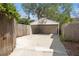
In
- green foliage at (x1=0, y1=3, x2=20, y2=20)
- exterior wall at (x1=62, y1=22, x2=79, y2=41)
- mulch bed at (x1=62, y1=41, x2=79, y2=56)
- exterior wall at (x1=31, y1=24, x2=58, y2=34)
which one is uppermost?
green foliage at (x1=0, y1=3, x2=20, y2=20)

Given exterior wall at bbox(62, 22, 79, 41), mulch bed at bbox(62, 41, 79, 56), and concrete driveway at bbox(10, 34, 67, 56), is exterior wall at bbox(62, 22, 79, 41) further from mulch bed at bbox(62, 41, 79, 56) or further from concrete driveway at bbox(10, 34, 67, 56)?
mulch bed at bbox(62, 41, 79, 56)

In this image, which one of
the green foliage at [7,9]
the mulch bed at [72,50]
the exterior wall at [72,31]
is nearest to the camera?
the green foliage at [7,9]

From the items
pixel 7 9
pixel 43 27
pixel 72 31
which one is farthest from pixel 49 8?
pixel 43 27

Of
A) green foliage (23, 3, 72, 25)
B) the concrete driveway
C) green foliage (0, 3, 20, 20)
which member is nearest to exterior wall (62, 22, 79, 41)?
green foliage (23, 3, 72, 25)

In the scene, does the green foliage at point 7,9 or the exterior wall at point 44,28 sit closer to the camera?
the green foliage at point 7,9

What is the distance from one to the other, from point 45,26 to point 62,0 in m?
12.7

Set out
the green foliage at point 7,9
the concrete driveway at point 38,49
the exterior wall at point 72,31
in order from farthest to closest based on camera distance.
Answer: the exterior wall at point 72,31, the concrete driveway at point 38,49, the green foliage at point 7,9

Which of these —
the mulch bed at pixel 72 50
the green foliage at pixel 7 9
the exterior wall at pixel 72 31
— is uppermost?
the green foliage at pixel 7 9

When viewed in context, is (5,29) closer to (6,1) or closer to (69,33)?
(6,1)

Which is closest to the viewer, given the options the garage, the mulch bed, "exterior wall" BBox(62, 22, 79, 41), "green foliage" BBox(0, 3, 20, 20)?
"green foliage" BBox(0, 3, 20, 20)

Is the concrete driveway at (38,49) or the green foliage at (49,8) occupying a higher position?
the green foliage at (49,8)

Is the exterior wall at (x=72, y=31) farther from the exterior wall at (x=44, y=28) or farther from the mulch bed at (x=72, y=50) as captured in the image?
the exterior wall at (x=44, y=28)

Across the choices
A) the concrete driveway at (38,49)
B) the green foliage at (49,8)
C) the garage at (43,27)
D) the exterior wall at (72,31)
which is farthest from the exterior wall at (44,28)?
the concrete driveway at (38,49)

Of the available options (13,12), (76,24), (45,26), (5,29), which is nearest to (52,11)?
(76,24)
